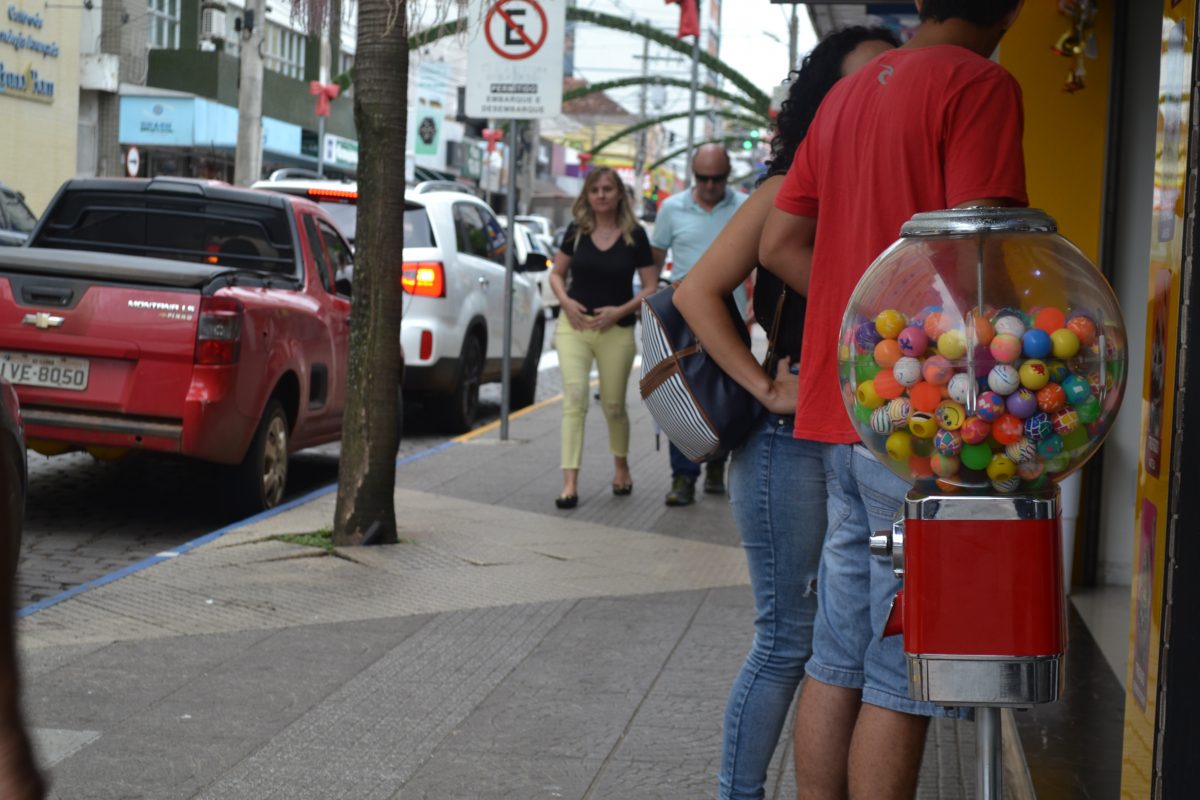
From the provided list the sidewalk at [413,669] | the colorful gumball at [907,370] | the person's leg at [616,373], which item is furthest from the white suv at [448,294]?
the colorful gumball at [907,370]

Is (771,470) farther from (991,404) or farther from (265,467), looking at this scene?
(265,467)

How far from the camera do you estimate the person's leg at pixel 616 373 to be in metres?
9.38

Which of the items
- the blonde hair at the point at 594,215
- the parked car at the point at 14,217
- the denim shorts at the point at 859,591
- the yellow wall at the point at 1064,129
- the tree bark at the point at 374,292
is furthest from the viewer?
the parked car at the point at 14,217

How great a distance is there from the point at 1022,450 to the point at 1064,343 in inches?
6.7

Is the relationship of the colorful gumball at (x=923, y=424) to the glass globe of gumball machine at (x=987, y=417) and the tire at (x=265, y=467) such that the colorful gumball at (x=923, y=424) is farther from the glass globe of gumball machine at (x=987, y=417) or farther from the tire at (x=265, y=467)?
the tire at (x=265, y=467)

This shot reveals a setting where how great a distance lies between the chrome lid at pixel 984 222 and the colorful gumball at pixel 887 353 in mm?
184

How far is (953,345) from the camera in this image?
2.52 m

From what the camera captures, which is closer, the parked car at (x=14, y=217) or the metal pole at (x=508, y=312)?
the metal pole at (x=508, y=312)

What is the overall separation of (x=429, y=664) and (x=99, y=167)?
112 feet

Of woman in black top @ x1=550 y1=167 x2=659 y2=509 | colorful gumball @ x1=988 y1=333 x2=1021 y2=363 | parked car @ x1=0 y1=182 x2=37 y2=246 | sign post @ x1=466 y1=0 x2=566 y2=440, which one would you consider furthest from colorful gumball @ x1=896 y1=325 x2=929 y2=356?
parked car @ x1=0 y1=182 x2=37 y2=246

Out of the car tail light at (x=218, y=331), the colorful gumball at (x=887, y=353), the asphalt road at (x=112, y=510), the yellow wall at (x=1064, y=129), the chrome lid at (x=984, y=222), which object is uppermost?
the yellow wall at (x=1064, y=129)

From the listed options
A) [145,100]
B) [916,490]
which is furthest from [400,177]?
[145,100]

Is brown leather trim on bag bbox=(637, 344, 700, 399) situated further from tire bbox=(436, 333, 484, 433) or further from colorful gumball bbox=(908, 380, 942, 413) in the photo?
tire bbox=(436, 333, 484, 433)

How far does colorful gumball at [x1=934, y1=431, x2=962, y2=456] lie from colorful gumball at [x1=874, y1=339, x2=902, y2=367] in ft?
0.44
